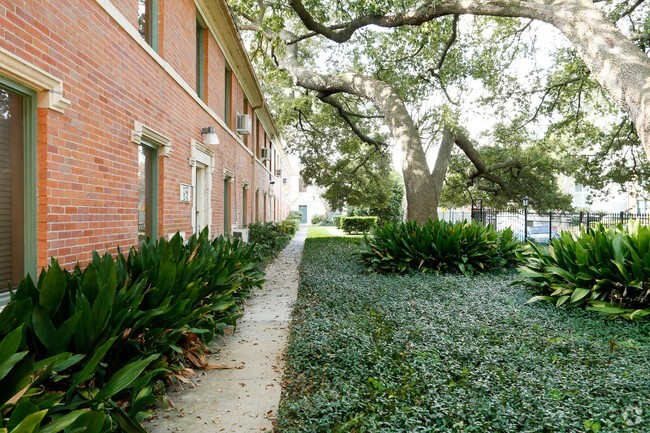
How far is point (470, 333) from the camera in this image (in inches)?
174

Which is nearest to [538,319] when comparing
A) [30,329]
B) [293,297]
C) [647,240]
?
[647,240]

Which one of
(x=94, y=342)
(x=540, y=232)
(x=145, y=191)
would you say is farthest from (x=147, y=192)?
(x=540, y=232)

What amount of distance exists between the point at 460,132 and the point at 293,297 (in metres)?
8.80

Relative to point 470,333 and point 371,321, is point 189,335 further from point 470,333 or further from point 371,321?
point 470,333

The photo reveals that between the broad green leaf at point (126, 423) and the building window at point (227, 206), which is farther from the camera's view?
the building window at point (227, 206)

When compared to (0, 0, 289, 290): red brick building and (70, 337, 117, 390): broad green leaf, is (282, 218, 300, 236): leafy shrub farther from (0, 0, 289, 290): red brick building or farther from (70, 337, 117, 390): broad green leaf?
(70, 337, 117, 390): broad green leaf

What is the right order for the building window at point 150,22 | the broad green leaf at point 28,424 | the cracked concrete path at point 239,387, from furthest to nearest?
the building window at point 150,22 < the cracked concrete path at point 239,387 < the broad green leaf at point 28,424

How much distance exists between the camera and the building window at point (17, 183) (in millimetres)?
3303

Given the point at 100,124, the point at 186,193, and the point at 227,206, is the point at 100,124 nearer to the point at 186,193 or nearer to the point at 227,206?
the point at 186,193

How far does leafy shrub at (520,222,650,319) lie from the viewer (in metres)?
4.89

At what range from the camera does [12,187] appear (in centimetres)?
340

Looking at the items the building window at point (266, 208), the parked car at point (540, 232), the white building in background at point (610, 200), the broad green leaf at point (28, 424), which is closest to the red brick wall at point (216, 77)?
the broad green leaf at point (28, 424)

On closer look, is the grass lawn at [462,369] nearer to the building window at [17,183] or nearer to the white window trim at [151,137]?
the building window at [17,183]

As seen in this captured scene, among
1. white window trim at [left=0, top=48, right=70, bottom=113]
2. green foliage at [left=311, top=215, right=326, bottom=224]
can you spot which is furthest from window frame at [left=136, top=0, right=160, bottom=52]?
green foliage at [left=311, top=215, right=326, bottom=224]
